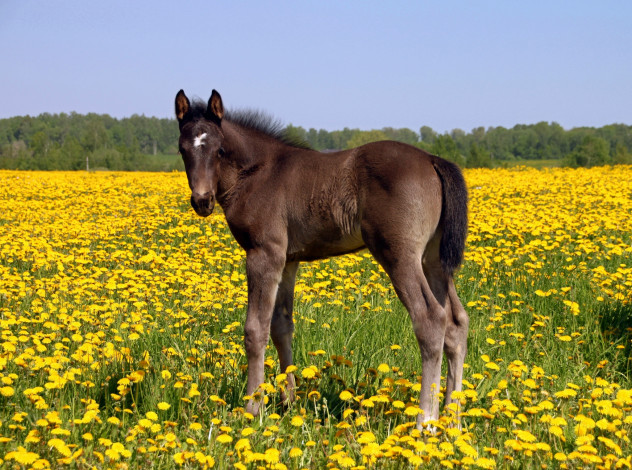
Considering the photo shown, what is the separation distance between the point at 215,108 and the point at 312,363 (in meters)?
2.04

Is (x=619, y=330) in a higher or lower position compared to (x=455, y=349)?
lower

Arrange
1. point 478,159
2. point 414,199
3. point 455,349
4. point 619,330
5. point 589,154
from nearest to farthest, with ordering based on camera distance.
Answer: point 414,199 → point 455,349 → point 619,330 → point 589,154 → point 478,159

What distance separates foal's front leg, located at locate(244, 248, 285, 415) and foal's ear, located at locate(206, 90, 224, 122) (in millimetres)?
1000

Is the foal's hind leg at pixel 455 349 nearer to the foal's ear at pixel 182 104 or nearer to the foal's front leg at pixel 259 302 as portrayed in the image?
the foal's front leg at pixel 259 302

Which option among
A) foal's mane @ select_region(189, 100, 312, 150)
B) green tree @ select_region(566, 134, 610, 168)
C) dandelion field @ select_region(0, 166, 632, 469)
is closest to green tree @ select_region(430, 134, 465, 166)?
green tree @ select_region(566, 134, 610, 168)

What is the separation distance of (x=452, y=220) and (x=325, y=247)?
86 centimetres

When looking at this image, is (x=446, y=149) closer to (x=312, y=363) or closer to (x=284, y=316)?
(x=312, y=363)

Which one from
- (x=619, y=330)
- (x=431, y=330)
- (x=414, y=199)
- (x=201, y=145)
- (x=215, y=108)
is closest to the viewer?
(x=431, y=330)

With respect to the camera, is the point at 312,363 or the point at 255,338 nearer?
the point at 255,338

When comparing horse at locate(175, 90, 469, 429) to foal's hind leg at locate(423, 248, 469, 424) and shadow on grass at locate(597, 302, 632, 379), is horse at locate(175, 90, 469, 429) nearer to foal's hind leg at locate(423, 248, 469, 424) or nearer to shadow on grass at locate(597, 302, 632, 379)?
foal's hind leg at locate(423, 248, 469, 424)

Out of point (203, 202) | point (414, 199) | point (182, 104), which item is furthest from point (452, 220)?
point (182, 104)

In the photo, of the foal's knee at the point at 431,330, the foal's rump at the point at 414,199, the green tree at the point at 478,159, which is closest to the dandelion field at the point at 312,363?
the foal's knee at the point at 431,330

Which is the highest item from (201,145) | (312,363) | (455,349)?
(201,145)

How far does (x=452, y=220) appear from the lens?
4043 mm
